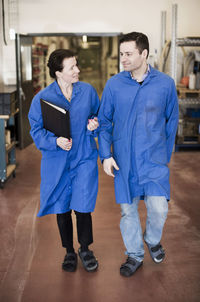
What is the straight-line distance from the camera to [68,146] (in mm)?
2592

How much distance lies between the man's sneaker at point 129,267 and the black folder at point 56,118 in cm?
103

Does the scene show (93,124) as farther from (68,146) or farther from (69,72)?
(69,72)

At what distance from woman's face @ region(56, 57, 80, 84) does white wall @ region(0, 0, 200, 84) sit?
554 cm

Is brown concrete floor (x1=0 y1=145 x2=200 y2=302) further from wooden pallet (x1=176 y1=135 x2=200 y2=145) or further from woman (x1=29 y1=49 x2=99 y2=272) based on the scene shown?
wooden pallet (x1=176 y1=135 x2=200 y2=145)

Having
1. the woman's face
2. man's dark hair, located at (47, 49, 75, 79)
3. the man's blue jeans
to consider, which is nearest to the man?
the man's blue jeans

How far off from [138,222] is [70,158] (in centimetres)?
66

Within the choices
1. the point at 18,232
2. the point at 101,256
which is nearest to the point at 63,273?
the point at 101,256

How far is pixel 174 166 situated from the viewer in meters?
6.16

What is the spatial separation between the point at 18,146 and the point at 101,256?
4.83 metres

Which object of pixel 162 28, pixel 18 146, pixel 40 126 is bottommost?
pixel 18 146

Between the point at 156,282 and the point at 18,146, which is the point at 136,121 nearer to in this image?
the point at 156,282

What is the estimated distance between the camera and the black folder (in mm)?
2533

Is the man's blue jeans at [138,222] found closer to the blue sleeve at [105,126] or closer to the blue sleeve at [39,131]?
the blue sleeve at [105,126]

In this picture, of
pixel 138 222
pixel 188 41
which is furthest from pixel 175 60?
pixel 138 222
